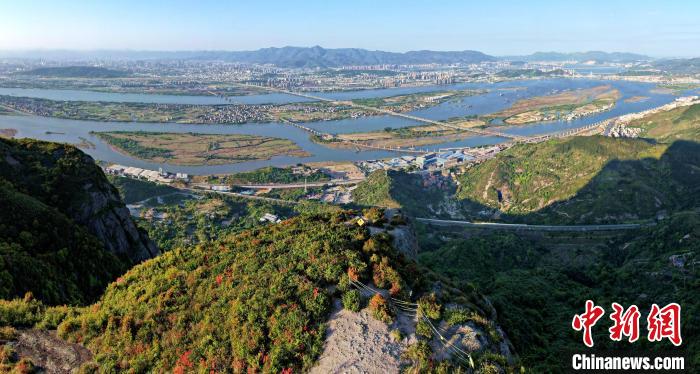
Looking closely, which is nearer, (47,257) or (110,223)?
(47,257)

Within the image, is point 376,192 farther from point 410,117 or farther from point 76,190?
point 410,117

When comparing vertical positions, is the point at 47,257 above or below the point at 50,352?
below

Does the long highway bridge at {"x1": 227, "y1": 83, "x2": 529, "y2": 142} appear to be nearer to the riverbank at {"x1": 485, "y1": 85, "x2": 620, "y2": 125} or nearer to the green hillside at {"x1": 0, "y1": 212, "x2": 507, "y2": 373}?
the riverbank at {"x1": 485, "y1": 85, "x2": 620, "y2": 125}

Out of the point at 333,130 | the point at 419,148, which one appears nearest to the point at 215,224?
the point at 419,148

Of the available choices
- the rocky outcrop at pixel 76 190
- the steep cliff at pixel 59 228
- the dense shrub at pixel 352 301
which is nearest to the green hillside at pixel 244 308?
the dense shrub at pixel 352 301

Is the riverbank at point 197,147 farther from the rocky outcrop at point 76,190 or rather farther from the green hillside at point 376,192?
the rocky outcrop at point 76,190

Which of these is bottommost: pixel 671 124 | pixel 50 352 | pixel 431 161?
pixel 431 161

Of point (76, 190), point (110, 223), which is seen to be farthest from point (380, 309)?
point (76, 190)
